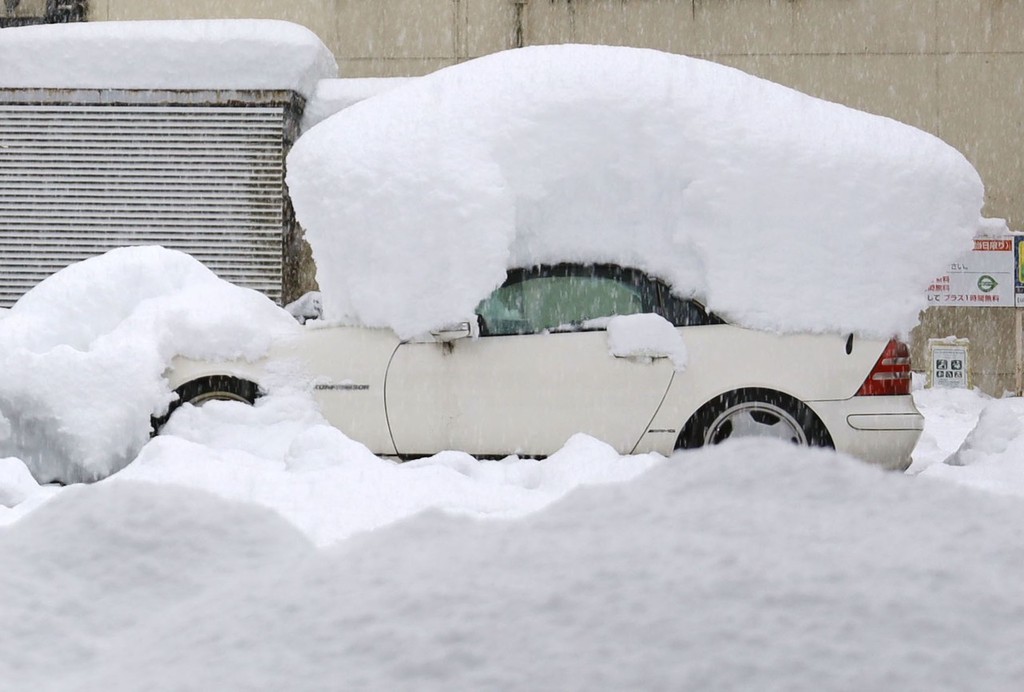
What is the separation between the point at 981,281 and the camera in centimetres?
1213

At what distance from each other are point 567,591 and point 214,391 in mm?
4282

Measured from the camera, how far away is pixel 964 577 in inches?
87.5

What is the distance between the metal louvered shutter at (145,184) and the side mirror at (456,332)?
17.9ft

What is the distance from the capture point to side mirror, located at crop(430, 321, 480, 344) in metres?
5.76

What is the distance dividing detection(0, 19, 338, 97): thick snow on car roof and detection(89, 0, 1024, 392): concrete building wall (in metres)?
2.91

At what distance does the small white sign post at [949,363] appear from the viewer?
→ 1206cm

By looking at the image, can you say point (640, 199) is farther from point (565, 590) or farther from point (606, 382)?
point (565, 590)

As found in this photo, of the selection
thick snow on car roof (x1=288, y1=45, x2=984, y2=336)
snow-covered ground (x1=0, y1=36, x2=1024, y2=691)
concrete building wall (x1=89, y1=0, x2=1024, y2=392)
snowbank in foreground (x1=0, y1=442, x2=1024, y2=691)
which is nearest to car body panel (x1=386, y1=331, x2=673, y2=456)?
snow-covered ground (x1=0, y1=36, x2=1024, y2=691)

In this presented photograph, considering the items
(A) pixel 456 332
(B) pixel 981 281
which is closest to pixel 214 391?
(A) pixel 456 332

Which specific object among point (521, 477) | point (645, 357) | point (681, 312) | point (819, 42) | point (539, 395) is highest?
point (819, 42)

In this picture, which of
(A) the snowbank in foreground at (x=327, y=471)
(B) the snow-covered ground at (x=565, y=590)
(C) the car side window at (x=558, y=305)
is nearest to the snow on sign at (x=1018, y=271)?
(C) the car side window at (x=558, y=305)

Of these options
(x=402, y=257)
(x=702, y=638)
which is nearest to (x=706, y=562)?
(x=702, y=638)

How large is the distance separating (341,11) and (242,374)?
28.9 ft

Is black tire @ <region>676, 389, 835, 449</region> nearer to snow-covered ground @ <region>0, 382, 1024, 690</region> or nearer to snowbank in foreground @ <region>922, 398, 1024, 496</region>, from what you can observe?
snowbank in foreground @ <region>922, 398, 1024, 496</region>
